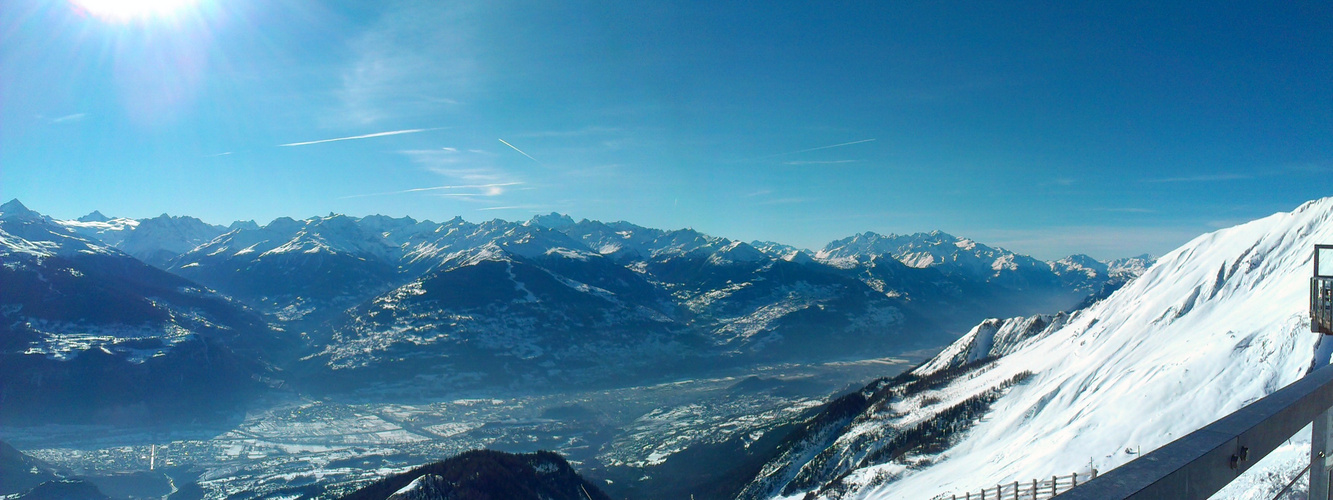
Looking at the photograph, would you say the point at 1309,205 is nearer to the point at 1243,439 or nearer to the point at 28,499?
the point at 1243,439

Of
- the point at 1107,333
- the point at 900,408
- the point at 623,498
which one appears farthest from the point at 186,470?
the point at 1107,333

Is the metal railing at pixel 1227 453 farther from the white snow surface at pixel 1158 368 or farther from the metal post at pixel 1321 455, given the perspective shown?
the white snow surface at pixel 1158 368

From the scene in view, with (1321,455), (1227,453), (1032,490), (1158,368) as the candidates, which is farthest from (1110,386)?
(1227,453)

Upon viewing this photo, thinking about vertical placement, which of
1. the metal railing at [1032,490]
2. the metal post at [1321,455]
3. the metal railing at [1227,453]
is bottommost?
the metal railing at [1032,490]


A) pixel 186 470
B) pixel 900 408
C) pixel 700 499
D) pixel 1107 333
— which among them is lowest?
pixel 186 470

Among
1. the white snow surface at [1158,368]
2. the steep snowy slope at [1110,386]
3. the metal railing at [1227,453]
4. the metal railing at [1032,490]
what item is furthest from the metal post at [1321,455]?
the steep snowy slope at [1110,386]
